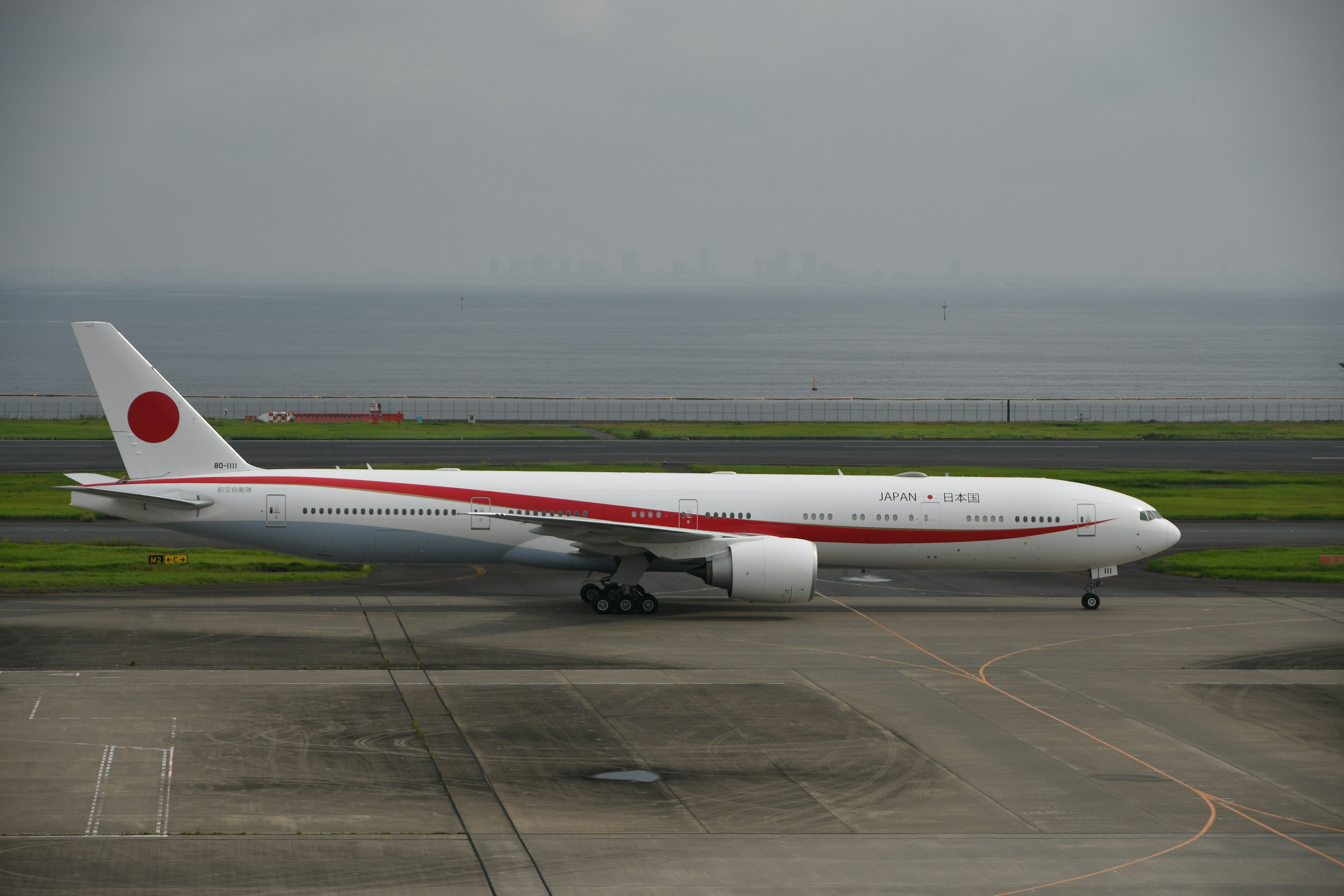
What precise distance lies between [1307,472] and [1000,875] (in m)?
64.1

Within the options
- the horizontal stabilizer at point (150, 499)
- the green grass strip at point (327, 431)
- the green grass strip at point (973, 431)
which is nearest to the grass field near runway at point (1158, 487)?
the horizontal stabilizer at point (150, 499)

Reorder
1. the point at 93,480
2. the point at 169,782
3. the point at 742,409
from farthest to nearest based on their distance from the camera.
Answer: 1. the point at 742,409
2. the point at 93,480
3. the point at 169,782

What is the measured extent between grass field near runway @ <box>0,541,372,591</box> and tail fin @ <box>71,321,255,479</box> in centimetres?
398

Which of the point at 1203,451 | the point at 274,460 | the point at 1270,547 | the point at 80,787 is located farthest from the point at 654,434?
the point at 80,787

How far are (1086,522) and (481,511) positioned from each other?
62.8 ft

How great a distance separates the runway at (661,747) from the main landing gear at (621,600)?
1236 millimetres

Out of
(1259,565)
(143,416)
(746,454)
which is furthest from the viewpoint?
(746,454)

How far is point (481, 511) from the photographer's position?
3838 cm

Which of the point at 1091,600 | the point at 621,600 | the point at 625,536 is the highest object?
the point at 625,536

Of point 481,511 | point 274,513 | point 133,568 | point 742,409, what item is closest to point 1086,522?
point 481,511

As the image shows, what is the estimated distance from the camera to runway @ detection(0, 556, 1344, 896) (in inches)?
727

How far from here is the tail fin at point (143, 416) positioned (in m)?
38.5

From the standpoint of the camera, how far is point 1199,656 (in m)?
33.1

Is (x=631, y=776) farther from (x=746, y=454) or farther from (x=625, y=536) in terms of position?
(x=746, y=454)
